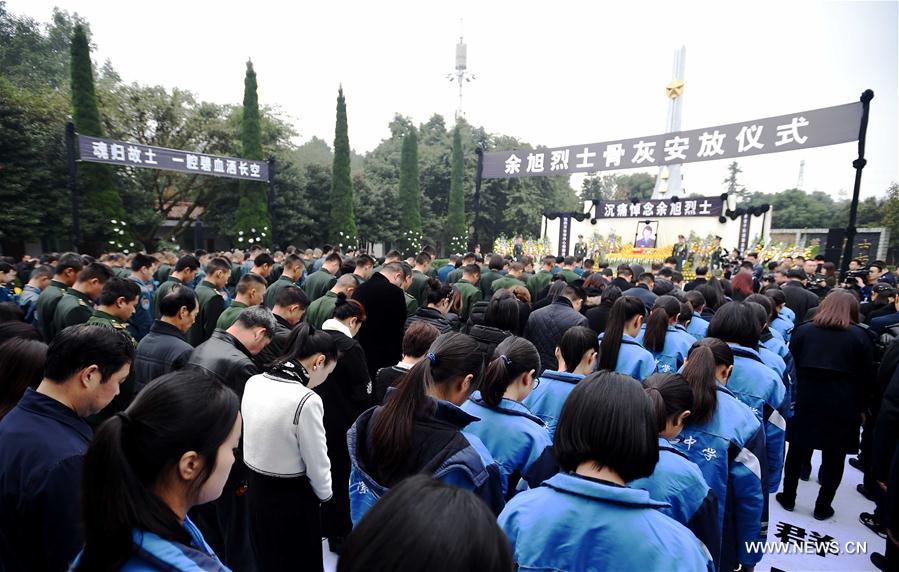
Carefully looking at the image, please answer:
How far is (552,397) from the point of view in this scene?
7.61ft

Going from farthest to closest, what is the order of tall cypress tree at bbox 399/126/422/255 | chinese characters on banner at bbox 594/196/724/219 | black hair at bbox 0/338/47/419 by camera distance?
tall cypress tree at bbox 399/126/422/255
chinese characters on banner at bbox 594/196/724/219
black hair at bbox 0/338/47/419

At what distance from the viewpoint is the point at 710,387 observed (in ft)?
6.48

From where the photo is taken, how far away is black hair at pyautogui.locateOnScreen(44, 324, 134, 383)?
1564 millimetres

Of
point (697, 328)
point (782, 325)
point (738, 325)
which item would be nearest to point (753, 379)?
point (738, 325)

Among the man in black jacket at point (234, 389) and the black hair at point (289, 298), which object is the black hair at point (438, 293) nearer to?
the black hair at point (289, 298)

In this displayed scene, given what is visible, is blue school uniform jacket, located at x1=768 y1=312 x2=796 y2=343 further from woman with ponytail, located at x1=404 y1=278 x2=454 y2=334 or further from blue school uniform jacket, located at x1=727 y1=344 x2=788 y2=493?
woman with ponytail, located at x1=404 y1=278 x2=454 y2=334

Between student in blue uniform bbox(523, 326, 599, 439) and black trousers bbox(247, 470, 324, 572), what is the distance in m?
1.16

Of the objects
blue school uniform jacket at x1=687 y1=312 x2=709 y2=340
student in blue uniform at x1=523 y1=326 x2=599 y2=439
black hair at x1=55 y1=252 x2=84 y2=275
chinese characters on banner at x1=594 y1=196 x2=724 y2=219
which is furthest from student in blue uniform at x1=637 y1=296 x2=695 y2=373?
chinese characters on banner at x1=594 y1=196 x2=724 y2=219

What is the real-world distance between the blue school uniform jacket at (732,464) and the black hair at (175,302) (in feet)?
8.83

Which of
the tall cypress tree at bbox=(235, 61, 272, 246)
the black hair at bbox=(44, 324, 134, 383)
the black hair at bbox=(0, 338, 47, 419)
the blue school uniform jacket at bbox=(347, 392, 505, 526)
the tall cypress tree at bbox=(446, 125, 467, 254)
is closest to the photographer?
the blue school uniform jacket at bbox=(347, 392, 505, 526)

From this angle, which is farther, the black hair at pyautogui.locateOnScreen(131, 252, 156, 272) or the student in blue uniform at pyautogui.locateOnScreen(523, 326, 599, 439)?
the black hair at pyautogui.locateOnScreen(131, 252, 156, 272)

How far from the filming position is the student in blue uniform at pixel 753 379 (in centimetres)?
255

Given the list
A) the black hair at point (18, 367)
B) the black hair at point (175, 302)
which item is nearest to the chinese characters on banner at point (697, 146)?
the black hair at point (175, 302)

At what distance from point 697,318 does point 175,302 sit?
13.5 feet
